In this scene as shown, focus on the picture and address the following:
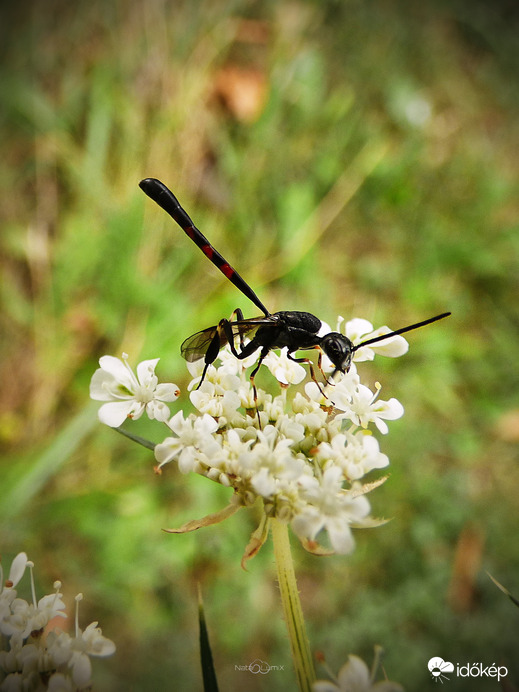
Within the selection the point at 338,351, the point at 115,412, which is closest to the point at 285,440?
the point at 338,351

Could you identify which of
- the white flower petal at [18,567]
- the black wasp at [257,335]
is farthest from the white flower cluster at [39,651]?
the black wasp at [257,335]

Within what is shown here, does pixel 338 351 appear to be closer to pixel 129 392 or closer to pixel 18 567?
pixel 129 392

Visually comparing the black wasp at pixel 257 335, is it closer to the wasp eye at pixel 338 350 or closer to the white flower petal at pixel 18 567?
the wasp eye at pixel 338 350

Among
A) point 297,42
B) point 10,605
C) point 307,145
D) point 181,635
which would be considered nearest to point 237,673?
point 181,635

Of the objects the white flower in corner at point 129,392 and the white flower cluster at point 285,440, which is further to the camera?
the white flower in corner at point 129,392

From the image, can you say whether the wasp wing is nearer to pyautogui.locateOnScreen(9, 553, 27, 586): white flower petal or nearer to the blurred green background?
pyautogui.locateOnScreen(9, 553, 27, 586): white flower petal

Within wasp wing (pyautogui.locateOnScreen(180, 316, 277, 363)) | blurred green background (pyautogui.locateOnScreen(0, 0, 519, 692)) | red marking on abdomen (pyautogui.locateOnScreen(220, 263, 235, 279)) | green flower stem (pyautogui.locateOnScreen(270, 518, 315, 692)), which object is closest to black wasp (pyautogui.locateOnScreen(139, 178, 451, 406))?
Result: wasp wing (pyautogui.locateOnScreen(180, 316, 277, 363))
